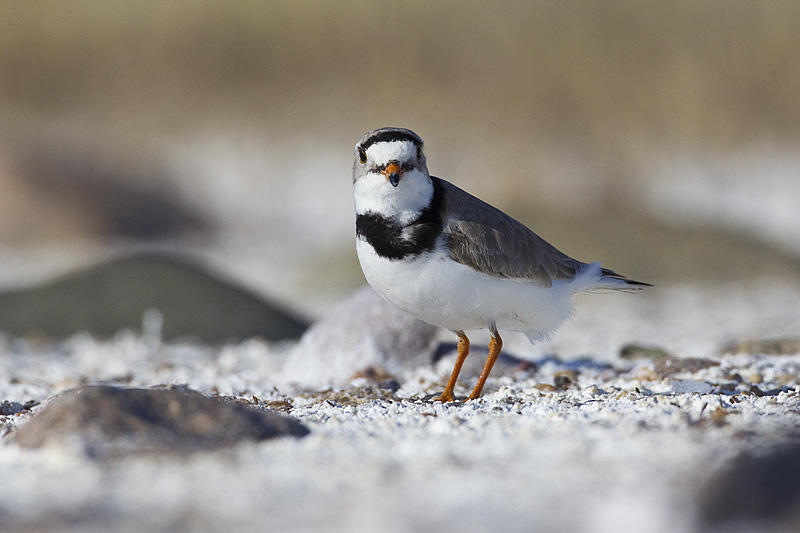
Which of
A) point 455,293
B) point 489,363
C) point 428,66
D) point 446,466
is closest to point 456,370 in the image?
point 489,363

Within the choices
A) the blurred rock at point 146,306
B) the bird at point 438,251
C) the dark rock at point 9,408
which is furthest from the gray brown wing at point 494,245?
the blurred rock at point 146,306

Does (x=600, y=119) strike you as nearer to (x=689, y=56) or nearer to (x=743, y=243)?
(x=689, y=56)

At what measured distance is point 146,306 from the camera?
7.91 metres

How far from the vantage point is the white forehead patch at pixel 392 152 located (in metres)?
3.95

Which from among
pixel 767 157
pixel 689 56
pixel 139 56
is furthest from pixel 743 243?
pixel 139 56

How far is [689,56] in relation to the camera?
19031mm

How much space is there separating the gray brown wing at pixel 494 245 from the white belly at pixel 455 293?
47 millimetres

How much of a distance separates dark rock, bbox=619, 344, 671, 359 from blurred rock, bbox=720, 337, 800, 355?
0.36 metres

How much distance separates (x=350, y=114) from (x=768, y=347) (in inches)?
565

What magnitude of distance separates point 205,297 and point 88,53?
1527 centimetres

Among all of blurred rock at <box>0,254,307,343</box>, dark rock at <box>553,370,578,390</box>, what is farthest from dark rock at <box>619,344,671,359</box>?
blurred rock at <box>0,254,307,343</box>

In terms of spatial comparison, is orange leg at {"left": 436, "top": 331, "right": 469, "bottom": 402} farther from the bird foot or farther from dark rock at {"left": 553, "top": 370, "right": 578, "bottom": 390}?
dark rock at {"left": 553, "top": 370, "right": 578, "bottom": 390}

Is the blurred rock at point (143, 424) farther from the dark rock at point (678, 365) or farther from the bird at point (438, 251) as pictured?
the dark rock at point (678, 365)

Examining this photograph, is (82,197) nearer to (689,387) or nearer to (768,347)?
(768,347)
